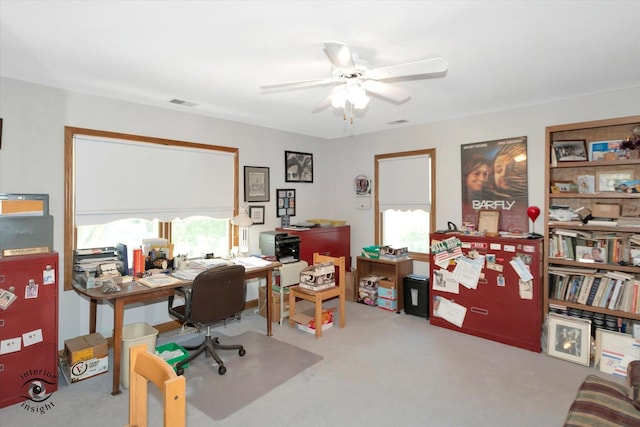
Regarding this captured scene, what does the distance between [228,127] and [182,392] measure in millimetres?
3792

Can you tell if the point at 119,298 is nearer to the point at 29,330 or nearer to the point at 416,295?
the point at 29,330

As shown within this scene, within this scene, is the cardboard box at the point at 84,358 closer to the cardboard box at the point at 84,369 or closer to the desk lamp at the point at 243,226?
the cardboard box at the point at 84,369

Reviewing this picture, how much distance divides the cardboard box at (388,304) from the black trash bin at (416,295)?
0.13 m

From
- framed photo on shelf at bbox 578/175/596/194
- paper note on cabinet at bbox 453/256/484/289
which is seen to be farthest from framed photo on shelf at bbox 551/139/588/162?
paper note on cabinet at bbox 453/256/484/289

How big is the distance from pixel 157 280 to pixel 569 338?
3654 mm

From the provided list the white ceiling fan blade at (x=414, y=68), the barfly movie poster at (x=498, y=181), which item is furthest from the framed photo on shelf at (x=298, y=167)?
the white ceiling fan blade at (x=414, y=68)

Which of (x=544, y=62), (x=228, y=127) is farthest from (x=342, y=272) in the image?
(x=544, y=62)

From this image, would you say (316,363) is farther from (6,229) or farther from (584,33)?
(584,33)

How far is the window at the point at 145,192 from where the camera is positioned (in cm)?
328

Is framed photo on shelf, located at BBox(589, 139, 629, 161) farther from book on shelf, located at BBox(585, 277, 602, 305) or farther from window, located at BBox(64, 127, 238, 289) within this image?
window, located at BBox(64, 127, 238, 289)

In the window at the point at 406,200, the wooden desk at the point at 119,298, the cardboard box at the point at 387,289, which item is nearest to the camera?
the wooden desk at the point at 119,298

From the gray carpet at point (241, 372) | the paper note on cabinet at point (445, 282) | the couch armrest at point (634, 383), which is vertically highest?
the paper note on cabinet at point (445, 282)

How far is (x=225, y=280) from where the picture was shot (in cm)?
300

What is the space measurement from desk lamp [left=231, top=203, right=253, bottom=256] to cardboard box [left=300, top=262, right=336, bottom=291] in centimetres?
80
